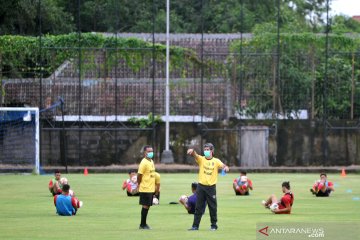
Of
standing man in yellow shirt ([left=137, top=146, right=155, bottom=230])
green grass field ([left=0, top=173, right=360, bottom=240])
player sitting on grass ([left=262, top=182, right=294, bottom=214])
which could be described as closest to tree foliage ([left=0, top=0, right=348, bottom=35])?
green grass field ([left=0, top=173, right=360, bottom=240])

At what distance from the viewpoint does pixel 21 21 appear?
59.2m

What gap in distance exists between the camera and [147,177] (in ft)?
77.0

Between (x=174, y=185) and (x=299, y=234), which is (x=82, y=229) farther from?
(x=174, y=185)

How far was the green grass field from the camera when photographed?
21766mm

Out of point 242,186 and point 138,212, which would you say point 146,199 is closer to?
point 138,212

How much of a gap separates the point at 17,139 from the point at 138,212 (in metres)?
25.5

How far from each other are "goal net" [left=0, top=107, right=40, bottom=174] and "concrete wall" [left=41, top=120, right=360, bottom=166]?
58.6 inches

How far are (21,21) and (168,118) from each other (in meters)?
11.9

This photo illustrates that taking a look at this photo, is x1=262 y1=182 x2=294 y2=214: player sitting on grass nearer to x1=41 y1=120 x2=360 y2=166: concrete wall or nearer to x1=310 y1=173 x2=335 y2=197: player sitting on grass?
x1=310 y1=173 x2=335 y2=197: player sitting on grass

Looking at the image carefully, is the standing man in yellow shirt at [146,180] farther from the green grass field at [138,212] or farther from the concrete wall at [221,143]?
the concrete wall at [221,143]

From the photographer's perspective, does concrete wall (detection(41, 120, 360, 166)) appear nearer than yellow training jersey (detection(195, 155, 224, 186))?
No

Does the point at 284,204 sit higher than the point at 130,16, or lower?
lower

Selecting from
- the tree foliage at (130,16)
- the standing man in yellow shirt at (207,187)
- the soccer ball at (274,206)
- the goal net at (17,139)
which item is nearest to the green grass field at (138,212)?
the soccer ball at (274,206)

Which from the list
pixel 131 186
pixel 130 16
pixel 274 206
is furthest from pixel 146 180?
pixel 130 16
